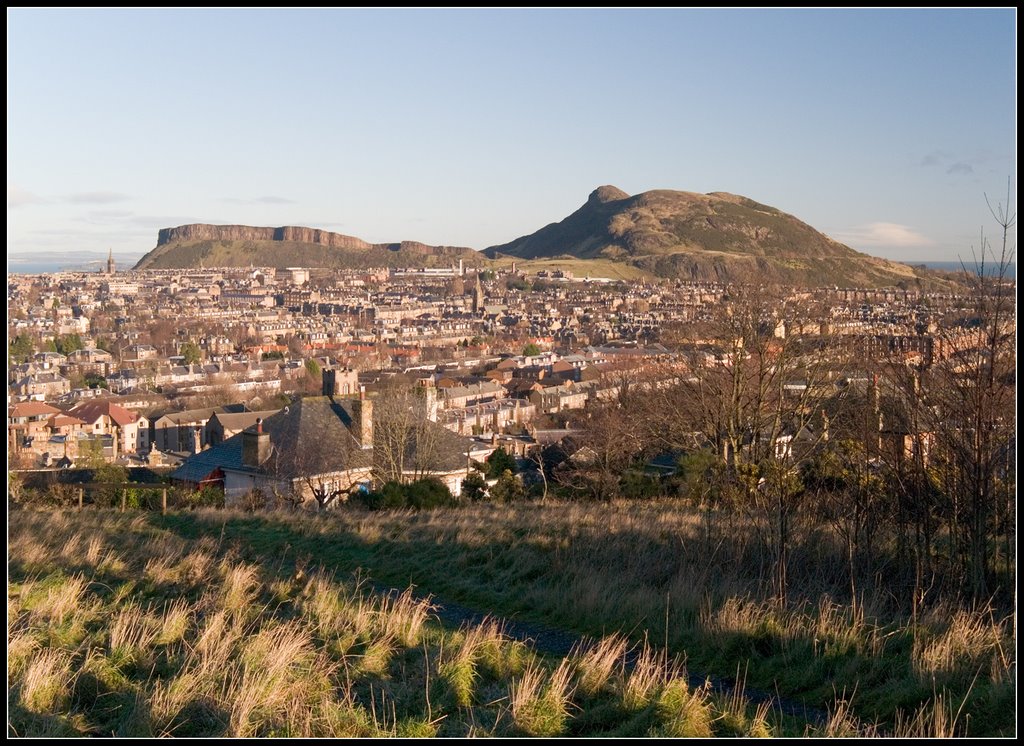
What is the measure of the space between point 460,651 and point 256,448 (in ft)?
49.7

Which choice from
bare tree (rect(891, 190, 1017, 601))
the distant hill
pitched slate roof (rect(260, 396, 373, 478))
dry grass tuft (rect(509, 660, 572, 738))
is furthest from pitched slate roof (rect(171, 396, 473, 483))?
the distant hill

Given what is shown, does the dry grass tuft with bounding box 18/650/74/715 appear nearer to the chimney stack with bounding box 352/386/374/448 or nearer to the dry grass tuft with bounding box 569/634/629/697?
the dry grass tuft with bounding box 569/634/629/697

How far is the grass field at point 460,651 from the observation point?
428 cm

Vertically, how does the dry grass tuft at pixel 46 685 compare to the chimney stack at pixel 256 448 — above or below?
above

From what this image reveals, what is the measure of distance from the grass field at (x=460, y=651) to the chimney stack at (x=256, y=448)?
→ 36.4 feet

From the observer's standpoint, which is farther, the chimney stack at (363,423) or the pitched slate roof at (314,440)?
the chimney stack at (363,423)

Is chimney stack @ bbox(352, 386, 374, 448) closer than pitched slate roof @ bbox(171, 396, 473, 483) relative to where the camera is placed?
No

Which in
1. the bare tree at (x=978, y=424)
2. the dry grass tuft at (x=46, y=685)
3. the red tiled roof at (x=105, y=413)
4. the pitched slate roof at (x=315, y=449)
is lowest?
the red tiled roof at (x=105, y=413)

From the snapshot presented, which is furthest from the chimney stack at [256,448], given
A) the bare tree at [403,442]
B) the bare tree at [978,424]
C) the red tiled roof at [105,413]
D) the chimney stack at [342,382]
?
the red tiled roof at [105,413]

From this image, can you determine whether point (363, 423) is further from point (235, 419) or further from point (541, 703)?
point (235, 419)

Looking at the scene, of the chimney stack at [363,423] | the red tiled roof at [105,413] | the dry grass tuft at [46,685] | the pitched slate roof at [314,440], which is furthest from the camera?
the red tiled roof at [105,413]

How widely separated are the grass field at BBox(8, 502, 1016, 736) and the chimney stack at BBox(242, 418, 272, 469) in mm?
11091

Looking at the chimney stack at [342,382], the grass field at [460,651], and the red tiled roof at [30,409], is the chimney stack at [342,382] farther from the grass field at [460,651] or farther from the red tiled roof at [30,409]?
the red tiled roof at [30,409]

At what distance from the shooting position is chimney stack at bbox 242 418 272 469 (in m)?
19.4
